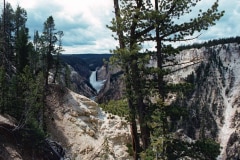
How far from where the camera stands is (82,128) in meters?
51.1

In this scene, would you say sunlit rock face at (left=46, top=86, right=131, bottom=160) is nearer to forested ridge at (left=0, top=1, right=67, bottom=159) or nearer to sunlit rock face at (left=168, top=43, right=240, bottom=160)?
forested ridge at (left=0, top=1, right=67, bottom=159)

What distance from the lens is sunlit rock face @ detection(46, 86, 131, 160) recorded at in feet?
155

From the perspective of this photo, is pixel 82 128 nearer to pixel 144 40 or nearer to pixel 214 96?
pixel 144 40

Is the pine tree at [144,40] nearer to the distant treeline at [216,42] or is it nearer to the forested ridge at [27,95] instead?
the forested ridge at [27,95]

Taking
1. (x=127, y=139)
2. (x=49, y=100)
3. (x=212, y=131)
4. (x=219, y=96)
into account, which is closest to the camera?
(x=127, y=139)

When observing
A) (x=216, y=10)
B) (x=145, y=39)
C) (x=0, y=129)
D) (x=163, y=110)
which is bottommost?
(x=0, y=129)

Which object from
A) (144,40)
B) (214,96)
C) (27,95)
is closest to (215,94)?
(214,96)

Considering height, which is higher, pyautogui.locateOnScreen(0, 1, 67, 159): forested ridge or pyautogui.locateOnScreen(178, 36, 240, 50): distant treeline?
pyautogui.locateOnScreen(178, 36, 240, 50): distant treeline

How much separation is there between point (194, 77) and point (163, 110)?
153m

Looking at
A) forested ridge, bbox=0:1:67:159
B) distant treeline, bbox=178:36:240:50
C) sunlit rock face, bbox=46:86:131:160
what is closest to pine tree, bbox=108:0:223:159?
forested ridge, bbox=0:1:67:159

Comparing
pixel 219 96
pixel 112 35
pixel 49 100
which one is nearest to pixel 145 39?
pixel 112 35

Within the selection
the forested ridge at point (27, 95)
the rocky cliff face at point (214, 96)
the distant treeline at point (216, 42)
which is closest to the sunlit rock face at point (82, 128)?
the forested ridge at point (27, 95)

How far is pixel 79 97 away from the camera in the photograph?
187 feet

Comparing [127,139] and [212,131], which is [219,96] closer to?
[212,131]
